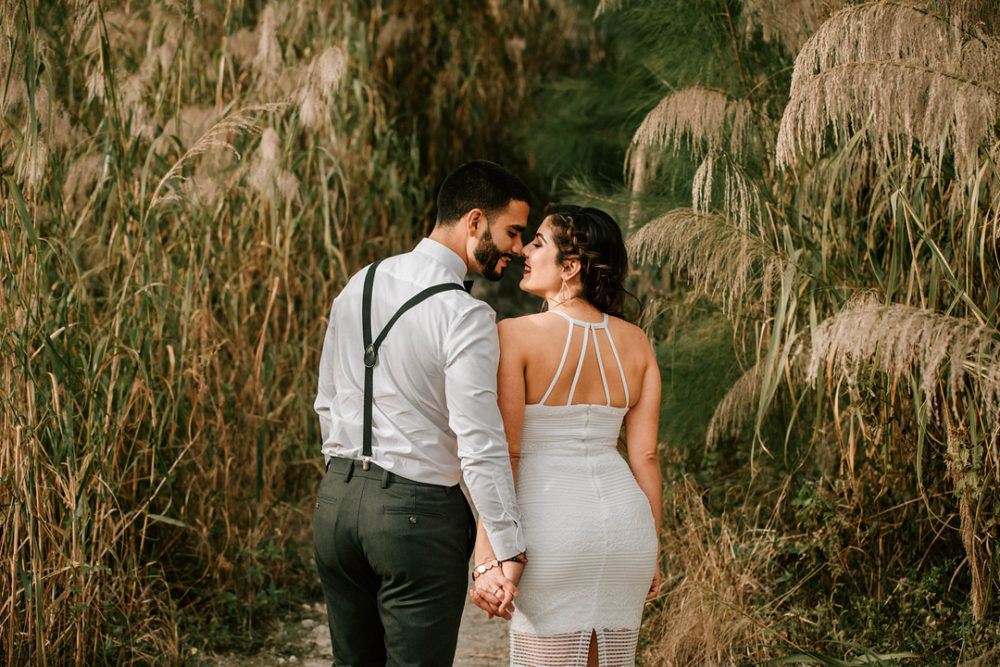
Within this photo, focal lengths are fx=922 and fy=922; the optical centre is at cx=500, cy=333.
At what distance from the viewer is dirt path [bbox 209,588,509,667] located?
3324mm

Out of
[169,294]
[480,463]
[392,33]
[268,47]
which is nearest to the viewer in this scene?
[480,463]

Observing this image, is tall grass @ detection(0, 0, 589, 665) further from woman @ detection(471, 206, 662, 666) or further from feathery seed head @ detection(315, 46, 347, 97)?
woman @ detection(471, 206, 662, 666)

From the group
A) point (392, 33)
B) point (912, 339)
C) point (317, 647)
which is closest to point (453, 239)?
point (912, 339)

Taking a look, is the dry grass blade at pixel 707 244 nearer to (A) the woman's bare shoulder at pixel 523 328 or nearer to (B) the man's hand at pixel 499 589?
(A) the woman's bare shoulder at pixel 523 328

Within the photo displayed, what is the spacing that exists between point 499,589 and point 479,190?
2.96ft

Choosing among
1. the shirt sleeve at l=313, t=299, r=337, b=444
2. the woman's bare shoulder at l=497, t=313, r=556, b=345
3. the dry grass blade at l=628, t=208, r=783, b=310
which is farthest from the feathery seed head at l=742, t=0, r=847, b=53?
the shirt sleeve at l=313, t=299, r=337, b=444

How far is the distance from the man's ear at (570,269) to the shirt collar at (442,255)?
244 mm

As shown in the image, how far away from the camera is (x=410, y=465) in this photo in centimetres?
196

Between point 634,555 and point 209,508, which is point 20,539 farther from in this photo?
point 634,555

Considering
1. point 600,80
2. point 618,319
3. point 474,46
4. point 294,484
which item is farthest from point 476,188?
point 600,80

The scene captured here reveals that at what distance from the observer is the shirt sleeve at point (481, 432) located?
6.15ft

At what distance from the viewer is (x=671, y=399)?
3.71 m

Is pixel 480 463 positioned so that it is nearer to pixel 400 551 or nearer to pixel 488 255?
pixel 400 551

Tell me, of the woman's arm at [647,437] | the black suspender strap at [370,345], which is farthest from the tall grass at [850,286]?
the black suspender strap at [370,345]
